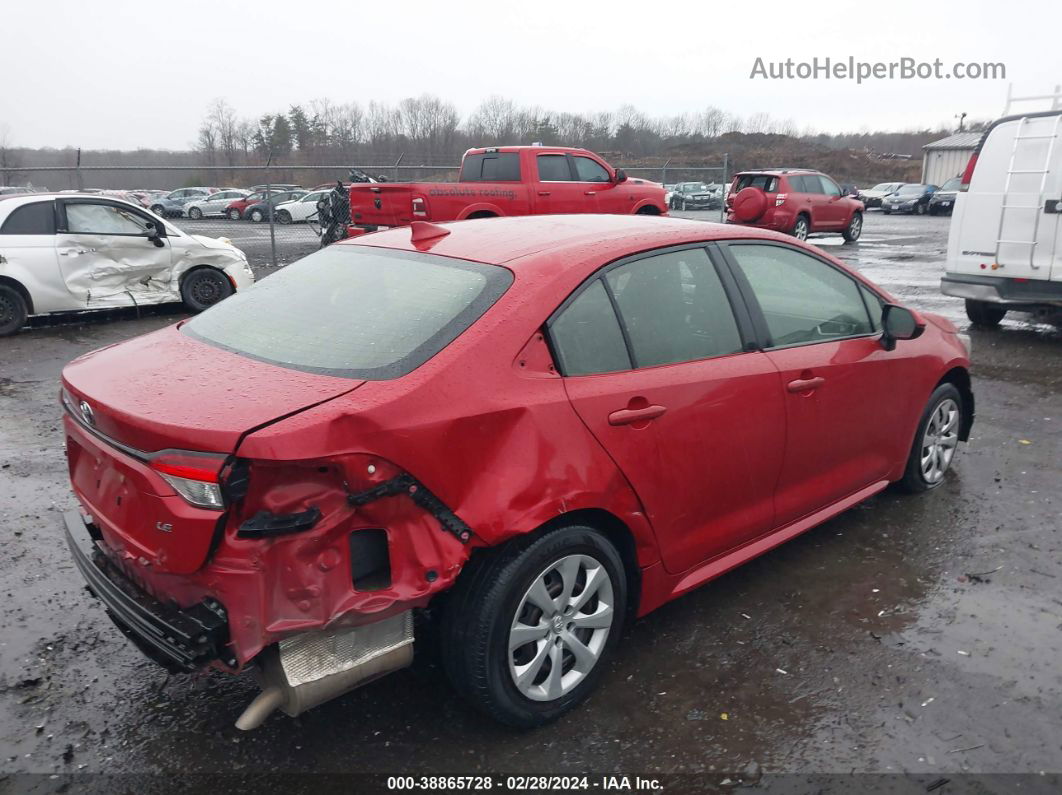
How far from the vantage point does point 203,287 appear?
10.5 meters

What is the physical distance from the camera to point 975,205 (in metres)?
8.66

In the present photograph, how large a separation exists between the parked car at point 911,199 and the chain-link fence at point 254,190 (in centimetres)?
813

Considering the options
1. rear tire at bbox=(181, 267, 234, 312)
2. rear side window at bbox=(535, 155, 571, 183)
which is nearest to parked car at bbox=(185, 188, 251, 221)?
rear side window at bbox=(535, 155, 571, 183)

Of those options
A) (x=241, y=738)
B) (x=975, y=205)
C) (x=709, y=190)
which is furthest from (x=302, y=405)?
(x=709, y=190)

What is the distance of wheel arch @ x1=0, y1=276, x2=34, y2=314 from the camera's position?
920cm

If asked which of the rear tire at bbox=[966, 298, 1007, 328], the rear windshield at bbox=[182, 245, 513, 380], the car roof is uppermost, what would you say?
the car roof

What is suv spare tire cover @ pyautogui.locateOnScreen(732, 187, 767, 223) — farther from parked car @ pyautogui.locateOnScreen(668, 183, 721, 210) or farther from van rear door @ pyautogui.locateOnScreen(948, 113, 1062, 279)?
parked car @ pyautogui.locateOnScreen(668, 183, 721, 210)

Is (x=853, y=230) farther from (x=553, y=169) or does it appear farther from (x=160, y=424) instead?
(x=160, y=424)

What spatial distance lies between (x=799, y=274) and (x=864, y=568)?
148cm

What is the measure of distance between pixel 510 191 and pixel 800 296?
10.7 meters

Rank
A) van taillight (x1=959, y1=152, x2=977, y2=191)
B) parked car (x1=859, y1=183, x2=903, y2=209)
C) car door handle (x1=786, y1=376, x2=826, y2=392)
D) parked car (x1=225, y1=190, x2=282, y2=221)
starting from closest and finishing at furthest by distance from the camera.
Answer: car door handle (x1=786, y1=376, x2=826, y2=392)
van taillight (x1=959, y1=152, x2=977, y2=191)
parked car (x1=225, y1=190, x2=282, y2=221)
parked car (x1=859, y1=183, x2=903, y2=209)

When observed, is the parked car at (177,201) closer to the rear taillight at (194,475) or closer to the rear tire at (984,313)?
the rear tire at (984,313)

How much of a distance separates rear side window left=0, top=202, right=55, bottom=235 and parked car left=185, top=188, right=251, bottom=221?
1085 inches

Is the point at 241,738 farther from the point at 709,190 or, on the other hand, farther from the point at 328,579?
the point at 709,190
